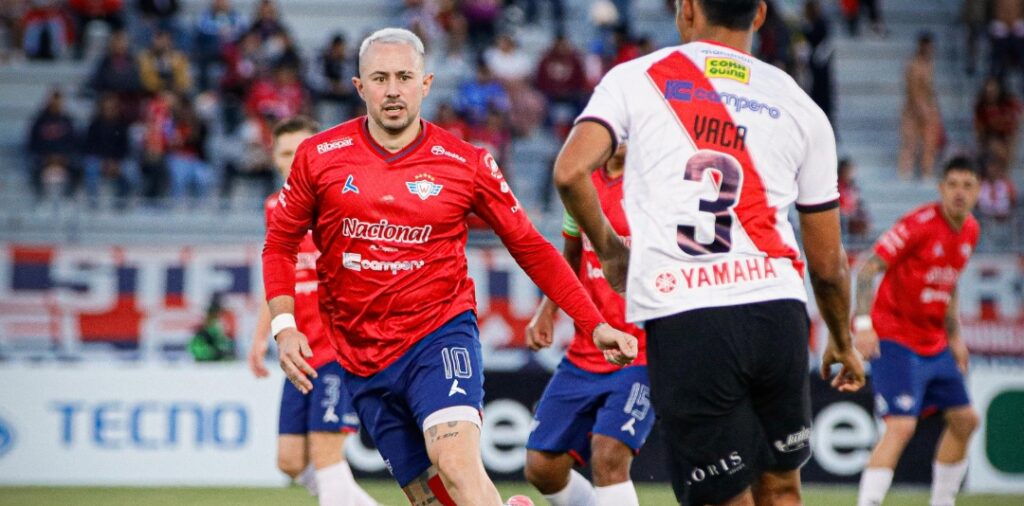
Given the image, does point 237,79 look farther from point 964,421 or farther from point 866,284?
point 964,421

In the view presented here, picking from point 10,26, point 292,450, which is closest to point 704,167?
point 292,450

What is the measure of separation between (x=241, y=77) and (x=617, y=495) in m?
13.9

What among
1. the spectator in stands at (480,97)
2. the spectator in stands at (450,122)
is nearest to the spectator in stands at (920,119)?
the spectator in stands at (480,97)

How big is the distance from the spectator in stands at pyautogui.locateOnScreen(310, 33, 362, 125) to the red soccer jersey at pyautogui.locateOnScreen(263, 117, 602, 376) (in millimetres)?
13720

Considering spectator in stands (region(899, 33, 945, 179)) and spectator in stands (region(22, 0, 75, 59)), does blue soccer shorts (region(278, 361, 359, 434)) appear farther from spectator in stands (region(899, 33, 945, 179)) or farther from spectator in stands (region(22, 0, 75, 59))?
spectator in stands (region(899, 33, 945, 179))

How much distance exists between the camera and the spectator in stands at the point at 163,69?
19734 mm

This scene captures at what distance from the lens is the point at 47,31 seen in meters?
21.1

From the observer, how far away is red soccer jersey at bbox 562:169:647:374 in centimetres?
757

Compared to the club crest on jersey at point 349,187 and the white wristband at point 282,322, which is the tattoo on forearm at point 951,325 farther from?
the white wristband at point 282,322

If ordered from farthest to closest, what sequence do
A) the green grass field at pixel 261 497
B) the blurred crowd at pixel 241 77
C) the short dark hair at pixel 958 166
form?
the blurred crowd at pixel 241 77 < the green grass field at pixel 261 497 < the short dark hair at pixel 958 166

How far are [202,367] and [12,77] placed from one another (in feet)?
32.5

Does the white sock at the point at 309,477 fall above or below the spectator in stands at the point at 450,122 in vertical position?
below

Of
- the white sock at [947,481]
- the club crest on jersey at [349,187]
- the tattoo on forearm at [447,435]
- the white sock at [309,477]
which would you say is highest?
the club crest on jersey at [349,187]

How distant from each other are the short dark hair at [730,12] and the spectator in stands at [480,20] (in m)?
17.0
